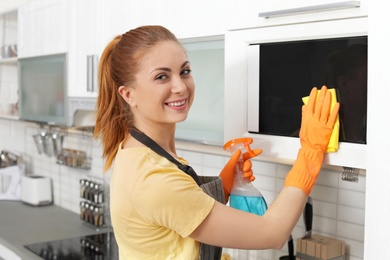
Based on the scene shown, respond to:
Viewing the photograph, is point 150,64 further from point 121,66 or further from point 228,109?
point 228,109

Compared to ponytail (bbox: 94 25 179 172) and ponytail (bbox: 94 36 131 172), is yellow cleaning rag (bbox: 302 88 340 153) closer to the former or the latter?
ponytail (bbox: 94 25 179 172)

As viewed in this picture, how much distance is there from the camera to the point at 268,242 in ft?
4.62

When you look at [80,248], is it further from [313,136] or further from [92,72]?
[313,136]

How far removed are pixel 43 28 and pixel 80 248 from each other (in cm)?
114

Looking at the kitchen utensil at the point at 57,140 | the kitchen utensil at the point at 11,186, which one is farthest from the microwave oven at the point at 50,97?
the kitchen utensil at the point at 11,186

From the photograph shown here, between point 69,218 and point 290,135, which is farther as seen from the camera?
point 69,218

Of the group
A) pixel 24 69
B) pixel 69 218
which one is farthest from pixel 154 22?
pixel 69 218

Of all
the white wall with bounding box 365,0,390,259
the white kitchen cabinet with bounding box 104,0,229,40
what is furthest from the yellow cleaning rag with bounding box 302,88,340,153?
the white kitchen cabinet with bounding box 104,0,229,40

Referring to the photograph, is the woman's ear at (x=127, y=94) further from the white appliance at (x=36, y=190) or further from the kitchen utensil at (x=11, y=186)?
the kitchen utensil at (x=11, y=186)

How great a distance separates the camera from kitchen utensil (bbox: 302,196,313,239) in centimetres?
201

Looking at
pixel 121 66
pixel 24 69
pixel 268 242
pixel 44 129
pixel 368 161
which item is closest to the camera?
pixel 368 161

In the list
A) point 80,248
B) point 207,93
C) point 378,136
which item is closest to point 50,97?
point 80,248

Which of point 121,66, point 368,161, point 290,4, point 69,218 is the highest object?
point 290,4

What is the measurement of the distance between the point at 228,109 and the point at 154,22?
1.84ft
